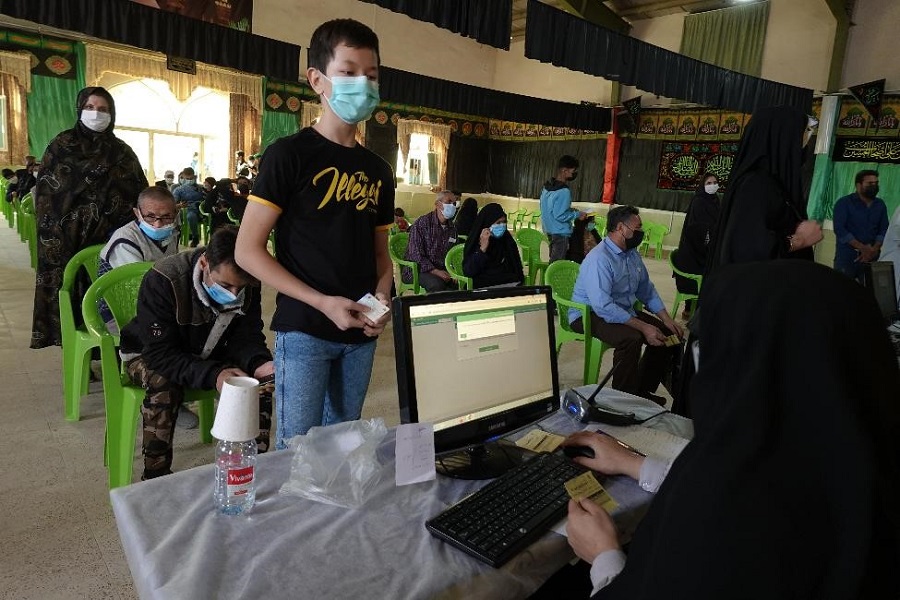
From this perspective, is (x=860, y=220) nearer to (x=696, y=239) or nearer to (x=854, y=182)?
(x=696, y=239)

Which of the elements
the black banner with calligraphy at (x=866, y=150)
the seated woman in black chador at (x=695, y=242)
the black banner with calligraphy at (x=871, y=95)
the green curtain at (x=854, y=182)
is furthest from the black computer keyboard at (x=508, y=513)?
the black banner with calligraphy at (x=866, y=150)

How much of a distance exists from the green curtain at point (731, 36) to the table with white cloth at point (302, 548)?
11844 mm

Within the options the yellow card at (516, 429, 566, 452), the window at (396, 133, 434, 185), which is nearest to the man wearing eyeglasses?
the yellow card at (516, 429, 566, 452)

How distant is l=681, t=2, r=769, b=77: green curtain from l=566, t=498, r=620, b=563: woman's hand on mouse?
1175cm

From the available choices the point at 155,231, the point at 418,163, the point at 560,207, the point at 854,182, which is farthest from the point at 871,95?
the point at 155,231

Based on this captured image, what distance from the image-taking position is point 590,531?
→ 104 centimetres

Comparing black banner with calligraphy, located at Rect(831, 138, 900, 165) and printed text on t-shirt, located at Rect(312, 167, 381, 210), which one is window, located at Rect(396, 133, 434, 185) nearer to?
black banner with calligraphy, located at Rect(831, 138, 900, 165)

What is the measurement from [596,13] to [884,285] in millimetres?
10279

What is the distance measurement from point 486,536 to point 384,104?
1360cm

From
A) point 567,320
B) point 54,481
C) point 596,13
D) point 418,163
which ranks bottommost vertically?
point 54,481

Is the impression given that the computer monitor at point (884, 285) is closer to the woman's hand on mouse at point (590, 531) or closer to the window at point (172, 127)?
the woman's hand on mouse at point (590, 531)

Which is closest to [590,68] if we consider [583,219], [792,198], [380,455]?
[583,219]

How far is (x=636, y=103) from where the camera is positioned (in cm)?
1264

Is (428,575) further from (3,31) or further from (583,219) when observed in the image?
(3,31)
